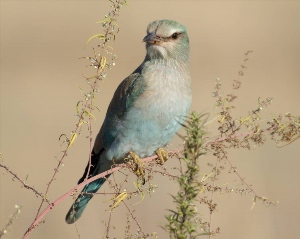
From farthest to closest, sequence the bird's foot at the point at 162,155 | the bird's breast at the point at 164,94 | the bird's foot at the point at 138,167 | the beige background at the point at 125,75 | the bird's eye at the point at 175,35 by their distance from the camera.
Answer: the beige background at the point at 125,75 → the bird's eye at the point at 175,35 → the bird's breast at the point at 164,94 → the bird's foot at the point at 162,155 → the bird's foot at the point at 138,167

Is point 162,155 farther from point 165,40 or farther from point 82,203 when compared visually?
point 165,40

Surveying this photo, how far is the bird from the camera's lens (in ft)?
15.6

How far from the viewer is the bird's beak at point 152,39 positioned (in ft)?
16.1

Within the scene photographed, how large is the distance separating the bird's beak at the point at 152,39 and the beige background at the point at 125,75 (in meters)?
0.86

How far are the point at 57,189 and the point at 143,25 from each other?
930cm

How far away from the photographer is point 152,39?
4.92 m

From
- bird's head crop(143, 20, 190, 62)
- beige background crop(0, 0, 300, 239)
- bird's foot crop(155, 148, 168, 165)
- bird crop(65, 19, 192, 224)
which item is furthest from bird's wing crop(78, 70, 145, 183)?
beige background crop(0, 0, 300, 239)

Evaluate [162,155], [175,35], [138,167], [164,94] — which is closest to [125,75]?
[175,35]

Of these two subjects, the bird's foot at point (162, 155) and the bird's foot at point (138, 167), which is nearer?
the bird's foot at point (138, 167)

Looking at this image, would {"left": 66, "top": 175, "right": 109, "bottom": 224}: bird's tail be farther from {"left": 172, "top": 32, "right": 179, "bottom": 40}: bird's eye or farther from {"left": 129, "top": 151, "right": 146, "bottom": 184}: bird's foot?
{"left": 172, "top": 32, "right": 179, "bottom": 40}: bird's eye

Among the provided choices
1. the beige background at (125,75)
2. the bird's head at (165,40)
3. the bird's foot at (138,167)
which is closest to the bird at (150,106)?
the bird's head at (165,40)

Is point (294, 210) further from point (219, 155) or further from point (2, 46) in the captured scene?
point (2, 46)

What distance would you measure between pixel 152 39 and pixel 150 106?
1.31 ft

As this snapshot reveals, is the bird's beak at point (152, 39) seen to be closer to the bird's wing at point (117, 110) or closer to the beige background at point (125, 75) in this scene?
the bird's wing at point (117, 110)
